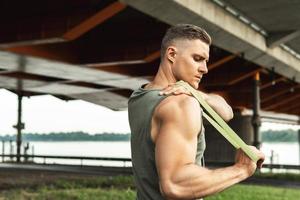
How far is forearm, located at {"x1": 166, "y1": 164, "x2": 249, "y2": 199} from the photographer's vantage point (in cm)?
199

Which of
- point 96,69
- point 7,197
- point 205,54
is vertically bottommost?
point 7,197

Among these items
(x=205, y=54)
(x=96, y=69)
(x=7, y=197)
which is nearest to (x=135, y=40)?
(x=96, y=69)

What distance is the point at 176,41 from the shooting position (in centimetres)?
224

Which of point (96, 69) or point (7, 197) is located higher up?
point (96, 69)

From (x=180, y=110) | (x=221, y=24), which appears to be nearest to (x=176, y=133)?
(x=180, y=110)

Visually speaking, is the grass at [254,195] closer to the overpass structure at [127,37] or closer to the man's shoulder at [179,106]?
the overpass structure at [127,37]

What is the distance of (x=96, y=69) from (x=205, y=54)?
28639mm

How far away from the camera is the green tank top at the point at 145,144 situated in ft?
7.23

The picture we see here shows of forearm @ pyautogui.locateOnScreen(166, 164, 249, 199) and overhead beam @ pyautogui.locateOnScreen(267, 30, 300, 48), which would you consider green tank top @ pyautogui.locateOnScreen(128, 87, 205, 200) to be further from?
overhead beam @ pyautogui.locateOnScreen(267, 30, 300, 48)

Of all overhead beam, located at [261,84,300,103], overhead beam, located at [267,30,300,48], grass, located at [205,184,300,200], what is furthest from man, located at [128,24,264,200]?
overhead beam, located at [261,84,300,103]

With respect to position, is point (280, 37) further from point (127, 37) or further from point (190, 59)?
point (190, 59)

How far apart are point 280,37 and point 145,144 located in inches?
1012

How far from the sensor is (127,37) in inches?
1065

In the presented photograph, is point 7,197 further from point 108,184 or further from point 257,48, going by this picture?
point 257,48
